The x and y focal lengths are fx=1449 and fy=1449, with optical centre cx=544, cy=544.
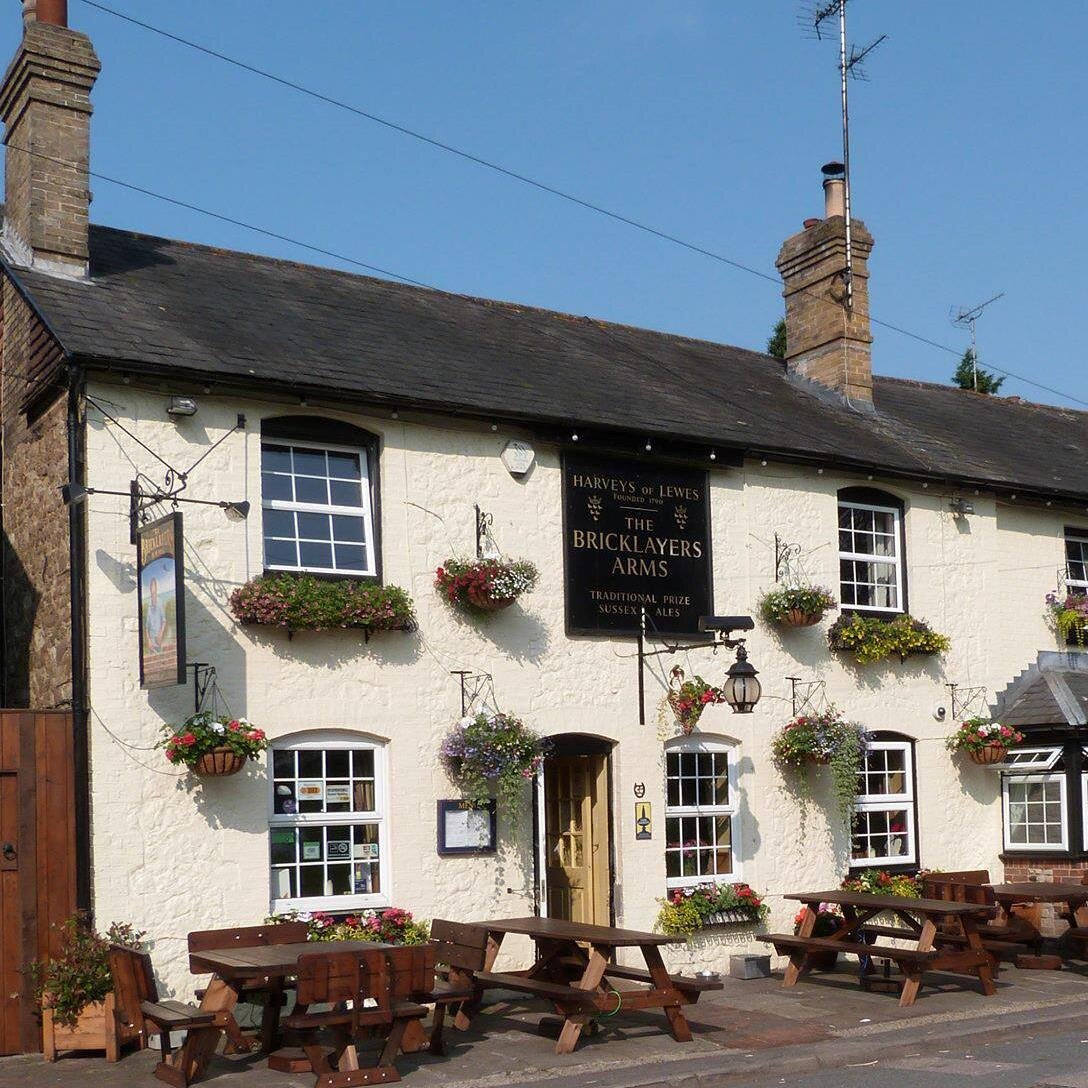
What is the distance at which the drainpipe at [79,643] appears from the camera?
1099cm

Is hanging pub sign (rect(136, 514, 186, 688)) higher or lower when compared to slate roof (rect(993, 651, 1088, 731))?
higher

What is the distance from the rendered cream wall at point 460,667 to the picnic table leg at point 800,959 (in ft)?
2.55

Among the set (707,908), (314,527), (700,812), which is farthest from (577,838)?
(314,527)

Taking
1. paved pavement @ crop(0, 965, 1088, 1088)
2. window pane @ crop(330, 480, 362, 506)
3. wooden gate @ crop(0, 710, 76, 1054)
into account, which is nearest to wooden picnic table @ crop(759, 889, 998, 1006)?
paved pavement @ crop(0, 965, 1088, 1088)

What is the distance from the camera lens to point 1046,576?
57.6 feet

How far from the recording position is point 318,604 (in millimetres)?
11977

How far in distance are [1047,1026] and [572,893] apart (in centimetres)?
470

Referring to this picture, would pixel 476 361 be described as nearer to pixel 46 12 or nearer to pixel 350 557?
pixel 350 557

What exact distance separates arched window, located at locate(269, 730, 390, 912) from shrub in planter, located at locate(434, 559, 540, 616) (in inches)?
58.6

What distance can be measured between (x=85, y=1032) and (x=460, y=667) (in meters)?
4.35

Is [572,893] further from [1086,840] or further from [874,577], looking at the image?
[1086,840]

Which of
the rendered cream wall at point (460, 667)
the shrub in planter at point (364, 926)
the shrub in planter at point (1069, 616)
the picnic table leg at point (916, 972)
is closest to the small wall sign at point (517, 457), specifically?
the rendered cream wall at point (460, 667)

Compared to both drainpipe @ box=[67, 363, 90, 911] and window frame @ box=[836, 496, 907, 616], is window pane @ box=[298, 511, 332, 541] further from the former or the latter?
window frame @ box=[836, 496, 907, 616]

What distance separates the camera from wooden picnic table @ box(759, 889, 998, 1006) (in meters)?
12.3
